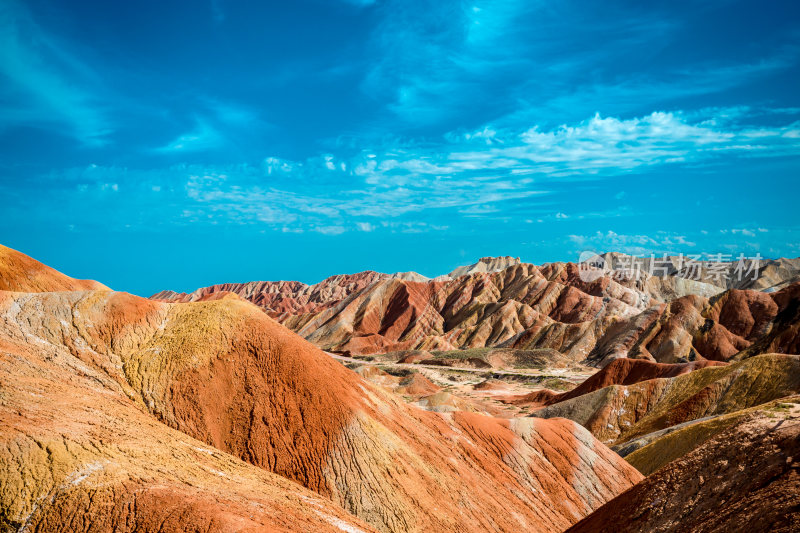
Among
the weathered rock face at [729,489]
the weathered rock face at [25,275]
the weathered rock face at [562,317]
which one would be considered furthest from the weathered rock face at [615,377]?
the weathered rock face at [729,489]

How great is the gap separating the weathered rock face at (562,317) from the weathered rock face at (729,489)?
225 ft

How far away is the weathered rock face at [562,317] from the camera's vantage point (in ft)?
331

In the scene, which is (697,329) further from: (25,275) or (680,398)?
(25,275)

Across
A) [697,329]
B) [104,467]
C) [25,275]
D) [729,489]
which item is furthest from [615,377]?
[104,467]

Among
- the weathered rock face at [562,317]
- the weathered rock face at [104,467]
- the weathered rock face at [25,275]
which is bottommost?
the weathered rock face at [104,467]

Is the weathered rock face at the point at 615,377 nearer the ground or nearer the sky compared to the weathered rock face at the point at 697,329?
nearer the ground

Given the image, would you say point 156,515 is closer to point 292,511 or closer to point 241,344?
point 292,511

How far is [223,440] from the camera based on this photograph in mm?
23547

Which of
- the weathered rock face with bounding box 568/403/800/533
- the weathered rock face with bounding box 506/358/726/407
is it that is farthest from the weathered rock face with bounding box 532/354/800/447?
the weathered rock face with bounding box 568/403/800/533

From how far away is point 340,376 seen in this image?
29391 mm

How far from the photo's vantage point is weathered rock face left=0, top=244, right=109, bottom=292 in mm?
38000

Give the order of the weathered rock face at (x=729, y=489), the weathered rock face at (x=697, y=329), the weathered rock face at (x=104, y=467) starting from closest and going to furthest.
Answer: the weathered rock face at (x=729, y=489) → the weathered rock face at (x=104, y=467) → the weathered rock face at (x=697, y=329)

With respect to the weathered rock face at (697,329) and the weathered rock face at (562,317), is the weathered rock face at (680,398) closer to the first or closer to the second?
the weathered rock face at (562,317)

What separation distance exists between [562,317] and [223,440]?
12725 cm
